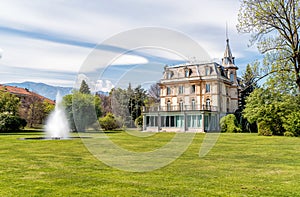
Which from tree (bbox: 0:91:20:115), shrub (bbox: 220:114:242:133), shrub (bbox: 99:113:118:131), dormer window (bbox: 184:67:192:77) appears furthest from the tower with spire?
tree (bbox: 0:91:20:115)

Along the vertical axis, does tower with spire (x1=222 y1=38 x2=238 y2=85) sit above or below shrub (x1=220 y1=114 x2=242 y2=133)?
above

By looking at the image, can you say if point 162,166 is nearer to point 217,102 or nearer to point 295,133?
point 295,133

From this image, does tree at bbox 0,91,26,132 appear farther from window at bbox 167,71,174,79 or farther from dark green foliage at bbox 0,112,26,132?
window at bbox 167,71,174,79

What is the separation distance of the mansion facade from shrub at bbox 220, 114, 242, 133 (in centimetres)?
159

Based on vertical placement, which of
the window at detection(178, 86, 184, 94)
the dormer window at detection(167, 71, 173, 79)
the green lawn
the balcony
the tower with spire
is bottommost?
the green lawn

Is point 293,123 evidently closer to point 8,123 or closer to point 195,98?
point 195,98

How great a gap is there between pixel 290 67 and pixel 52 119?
24.4 meters

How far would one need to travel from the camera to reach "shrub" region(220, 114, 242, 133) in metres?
37.4

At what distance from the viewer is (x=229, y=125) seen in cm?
3784

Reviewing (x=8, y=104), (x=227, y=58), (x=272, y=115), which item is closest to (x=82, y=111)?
(x=8, y=104)

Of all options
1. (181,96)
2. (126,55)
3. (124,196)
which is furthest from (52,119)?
(124,196)

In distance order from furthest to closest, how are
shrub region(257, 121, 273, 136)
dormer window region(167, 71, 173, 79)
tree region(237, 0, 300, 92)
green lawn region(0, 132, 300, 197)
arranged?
dormer window region(167, 71, 173, 79)
shrub region(257, 121, 273, 136)
tree region(237, 0, 300, 92)
green lawn region(0, 132, 300, 197)

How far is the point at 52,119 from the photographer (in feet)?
105

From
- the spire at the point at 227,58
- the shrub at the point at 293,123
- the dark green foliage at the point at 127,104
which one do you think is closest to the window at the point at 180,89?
the dark green foliage at the point at 127,104
